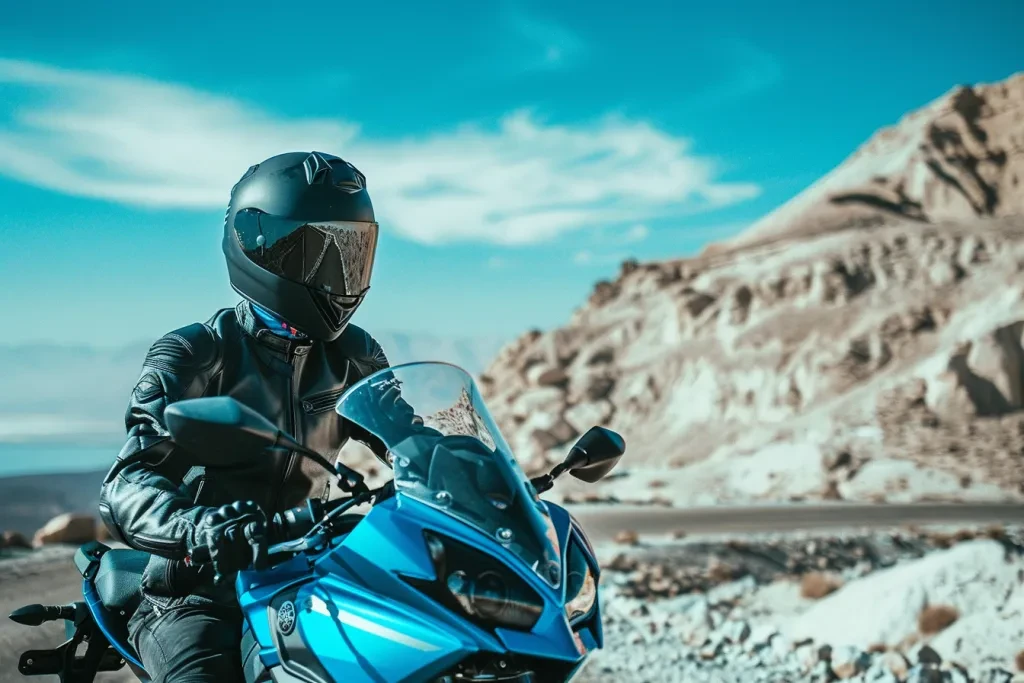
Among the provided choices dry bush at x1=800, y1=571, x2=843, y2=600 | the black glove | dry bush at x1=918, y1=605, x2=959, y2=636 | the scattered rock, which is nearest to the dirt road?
the scattered rock

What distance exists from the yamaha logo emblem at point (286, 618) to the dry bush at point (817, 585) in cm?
1164

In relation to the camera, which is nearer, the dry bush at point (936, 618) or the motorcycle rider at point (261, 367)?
the motorcycle rider at point (261, 367)

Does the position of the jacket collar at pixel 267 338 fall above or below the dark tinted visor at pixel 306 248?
below

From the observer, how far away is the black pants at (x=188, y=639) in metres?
3.08

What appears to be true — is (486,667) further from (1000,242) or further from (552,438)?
(1000,242)

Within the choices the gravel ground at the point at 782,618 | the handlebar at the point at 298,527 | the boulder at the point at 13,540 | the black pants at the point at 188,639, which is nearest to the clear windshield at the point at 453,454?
the handlebar at the point at 298,527


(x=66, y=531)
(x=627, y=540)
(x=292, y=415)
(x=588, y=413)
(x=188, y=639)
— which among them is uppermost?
(x=292, y=415)

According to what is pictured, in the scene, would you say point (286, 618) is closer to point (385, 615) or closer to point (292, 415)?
point (385, 615)

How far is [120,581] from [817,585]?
1121 centimetres

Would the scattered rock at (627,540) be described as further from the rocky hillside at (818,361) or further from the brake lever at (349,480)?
the brake lever at (349,480)

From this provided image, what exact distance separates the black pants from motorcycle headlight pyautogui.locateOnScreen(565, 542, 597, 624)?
105 centimetres

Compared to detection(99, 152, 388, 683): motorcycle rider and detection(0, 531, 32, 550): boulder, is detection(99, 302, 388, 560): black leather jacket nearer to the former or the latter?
detection(99, 152, 388, 683): motorcycle rider

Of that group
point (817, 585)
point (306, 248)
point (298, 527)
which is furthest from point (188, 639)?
point (817, 585)

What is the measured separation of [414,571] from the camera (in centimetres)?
250
